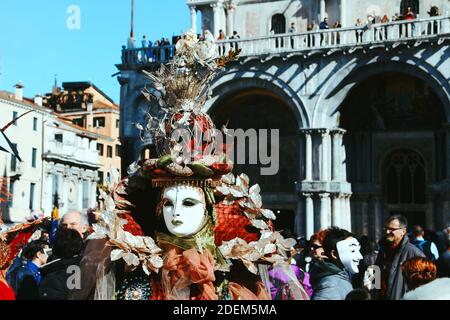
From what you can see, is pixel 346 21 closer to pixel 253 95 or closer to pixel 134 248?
pixel 253 95

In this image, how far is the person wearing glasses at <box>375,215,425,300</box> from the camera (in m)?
6.51

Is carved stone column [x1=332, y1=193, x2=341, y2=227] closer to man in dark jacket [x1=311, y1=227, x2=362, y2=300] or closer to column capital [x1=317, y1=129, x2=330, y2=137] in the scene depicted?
column capital [x1=317, y1=129, x2=330, y2=137]

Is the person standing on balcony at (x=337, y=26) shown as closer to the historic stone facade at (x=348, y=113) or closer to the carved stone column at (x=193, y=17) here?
the historic stone facade at (x=348, y=113)

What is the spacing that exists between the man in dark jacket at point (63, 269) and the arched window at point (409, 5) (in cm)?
1928

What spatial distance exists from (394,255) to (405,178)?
680 inches

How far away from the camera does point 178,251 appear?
5.45 metres

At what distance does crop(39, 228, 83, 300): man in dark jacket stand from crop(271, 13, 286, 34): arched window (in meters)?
20.0

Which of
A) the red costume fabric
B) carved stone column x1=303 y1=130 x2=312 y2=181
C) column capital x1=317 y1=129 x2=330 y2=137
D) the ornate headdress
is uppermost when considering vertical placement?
column capital x1=317 y1=129 x2=330 y2=137

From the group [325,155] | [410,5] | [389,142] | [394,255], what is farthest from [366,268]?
[410,5]

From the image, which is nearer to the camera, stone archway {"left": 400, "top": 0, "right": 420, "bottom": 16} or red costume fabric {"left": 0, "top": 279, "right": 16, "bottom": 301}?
red costume fabric {"left": 0, "top": 279, "right": 16, "bottom": 301}

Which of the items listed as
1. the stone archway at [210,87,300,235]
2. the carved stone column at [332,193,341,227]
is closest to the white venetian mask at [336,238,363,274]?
the carved stone column at [332,193,341,227]

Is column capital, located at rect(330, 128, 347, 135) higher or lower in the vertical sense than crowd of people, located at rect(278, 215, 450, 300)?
higher

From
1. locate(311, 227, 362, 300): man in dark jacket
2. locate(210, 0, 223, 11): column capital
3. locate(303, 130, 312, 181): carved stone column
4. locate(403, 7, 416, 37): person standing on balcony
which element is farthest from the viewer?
locate(210, 0, 223, 11): column capital
